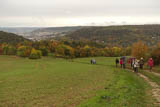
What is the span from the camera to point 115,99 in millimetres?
10414

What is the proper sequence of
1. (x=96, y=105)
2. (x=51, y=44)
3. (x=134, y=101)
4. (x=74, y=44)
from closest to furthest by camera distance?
(x=96, y=105), (x=134, y=101), (x=51, y=44), (x=74, y=44)

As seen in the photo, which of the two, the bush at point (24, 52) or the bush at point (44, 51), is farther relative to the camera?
the bush at point (44, 51)

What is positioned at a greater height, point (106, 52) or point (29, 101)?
point (29, 101)

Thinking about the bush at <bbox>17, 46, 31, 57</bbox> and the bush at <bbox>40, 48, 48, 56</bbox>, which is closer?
the bush at <bbox>17, 46, 31, 57</bbox>

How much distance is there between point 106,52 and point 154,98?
11520 centimetres

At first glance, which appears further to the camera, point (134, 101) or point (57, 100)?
point (57, 100)

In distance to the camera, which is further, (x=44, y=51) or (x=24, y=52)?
(x=44, y=51)

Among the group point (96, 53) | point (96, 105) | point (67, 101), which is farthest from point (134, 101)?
point (96, 53)

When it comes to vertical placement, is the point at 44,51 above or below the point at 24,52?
below

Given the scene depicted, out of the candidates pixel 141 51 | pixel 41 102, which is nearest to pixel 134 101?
pixel 41 102

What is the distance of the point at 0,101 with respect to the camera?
1141 centimetres

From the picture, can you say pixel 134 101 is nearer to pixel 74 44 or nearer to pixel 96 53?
pixel 96 53

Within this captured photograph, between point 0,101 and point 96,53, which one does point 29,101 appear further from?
point 96,53

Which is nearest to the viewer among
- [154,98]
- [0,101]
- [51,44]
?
[154,98]
